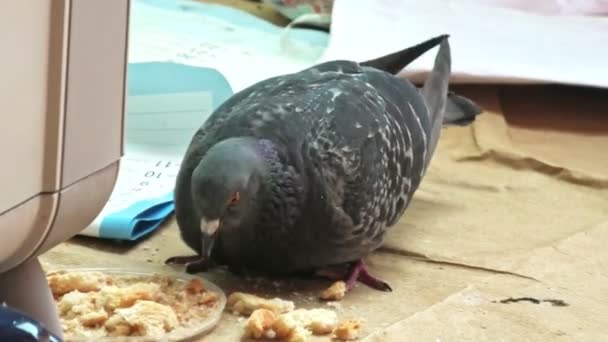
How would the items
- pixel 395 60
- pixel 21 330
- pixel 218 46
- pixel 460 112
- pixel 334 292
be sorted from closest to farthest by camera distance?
pixel 21 330 < pixel 334 292 < pixel 395 60 < pixel 460 112 < pixel 218 46

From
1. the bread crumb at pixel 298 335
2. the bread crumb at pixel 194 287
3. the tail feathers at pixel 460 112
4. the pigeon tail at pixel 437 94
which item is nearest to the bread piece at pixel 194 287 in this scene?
the bread crumb at pixel 194 287

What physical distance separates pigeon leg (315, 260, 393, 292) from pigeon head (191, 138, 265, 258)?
0.14m

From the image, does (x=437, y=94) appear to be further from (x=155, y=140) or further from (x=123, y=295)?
(x=123, y=295)

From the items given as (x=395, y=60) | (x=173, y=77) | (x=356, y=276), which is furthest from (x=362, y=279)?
(x=173, y=77)

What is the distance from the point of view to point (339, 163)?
3.16 ft

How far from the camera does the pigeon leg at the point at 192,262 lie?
102cm

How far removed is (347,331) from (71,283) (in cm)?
26

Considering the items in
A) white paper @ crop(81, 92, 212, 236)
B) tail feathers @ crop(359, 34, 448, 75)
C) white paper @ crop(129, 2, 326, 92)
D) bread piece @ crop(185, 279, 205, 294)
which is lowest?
bread piece @ crop(185, 279, 205, 294)

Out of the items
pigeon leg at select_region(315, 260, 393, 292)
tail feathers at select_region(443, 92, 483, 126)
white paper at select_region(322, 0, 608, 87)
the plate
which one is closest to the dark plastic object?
the plate

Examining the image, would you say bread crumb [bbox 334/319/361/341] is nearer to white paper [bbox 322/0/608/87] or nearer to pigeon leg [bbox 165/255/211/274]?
pigeon leg [bbox 165/255/211/274]

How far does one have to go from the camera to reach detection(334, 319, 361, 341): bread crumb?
2.91ft

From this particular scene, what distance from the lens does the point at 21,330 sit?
479 millimetres

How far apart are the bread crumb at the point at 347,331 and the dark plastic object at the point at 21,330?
430 millimetres

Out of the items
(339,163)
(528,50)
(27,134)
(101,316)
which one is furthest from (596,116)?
(27,134)
